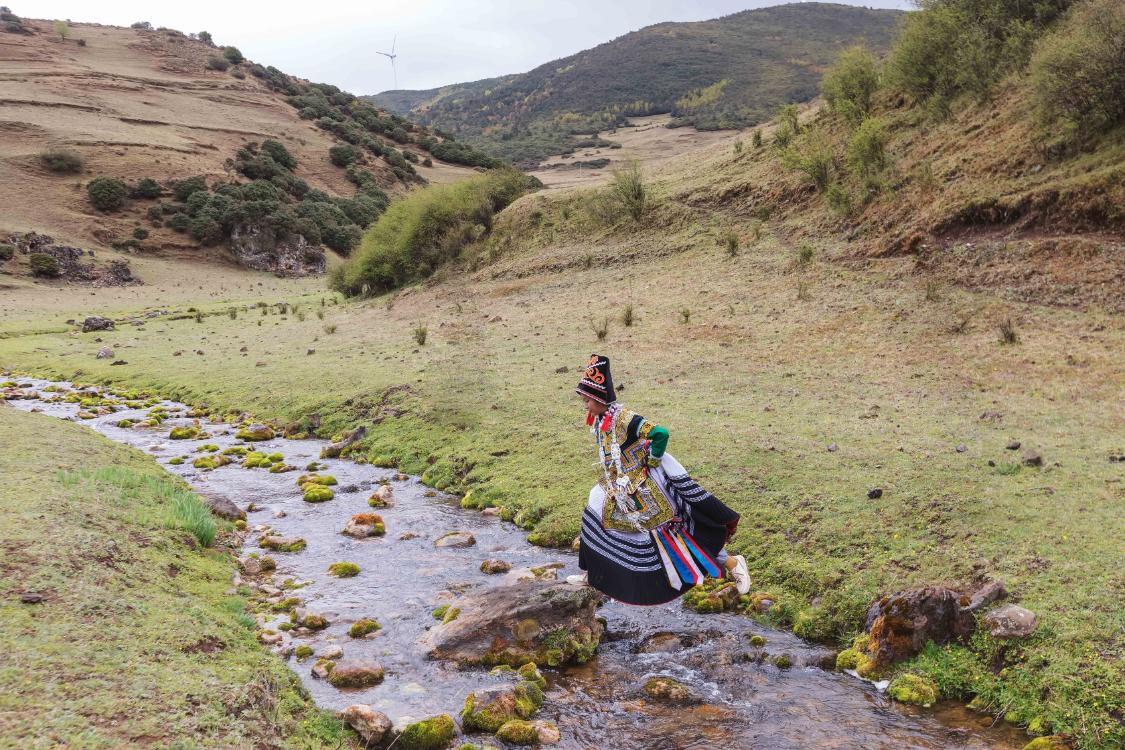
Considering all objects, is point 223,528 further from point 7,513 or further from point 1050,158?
point 1050,158

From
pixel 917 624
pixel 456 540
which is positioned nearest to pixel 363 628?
pixel 456 540

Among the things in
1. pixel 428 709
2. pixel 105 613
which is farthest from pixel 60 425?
pixel 428 709

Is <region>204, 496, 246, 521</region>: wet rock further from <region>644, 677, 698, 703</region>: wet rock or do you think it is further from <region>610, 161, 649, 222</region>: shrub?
<region>610, 161, 649, 222</region>: shrub

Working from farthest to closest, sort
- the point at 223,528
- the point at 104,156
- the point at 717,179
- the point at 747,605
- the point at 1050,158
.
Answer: the point at 104,156 < the point at 717,179 < the point at 1050,158 < the point at 223,528 < the point at 747,605

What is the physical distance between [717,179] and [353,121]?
10273 centimetres

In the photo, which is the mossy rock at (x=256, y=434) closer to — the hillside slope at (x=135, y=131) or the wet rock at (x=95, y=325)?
the wet rock at (x=95, y=325)

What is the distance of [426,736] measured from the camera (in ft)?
19.4

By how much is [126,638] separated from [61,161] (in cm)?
8628

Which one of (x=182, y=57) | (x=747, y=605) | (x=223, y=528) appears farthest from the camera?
(x=182, y=57)

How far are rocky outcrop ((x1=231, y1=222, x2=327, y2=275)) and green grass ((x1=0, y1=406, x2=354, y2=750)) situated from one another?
68.5 m

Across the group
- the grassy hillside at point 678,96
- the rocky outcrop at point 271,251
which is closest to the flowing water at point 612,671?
the rocky outcrop at point 271,251

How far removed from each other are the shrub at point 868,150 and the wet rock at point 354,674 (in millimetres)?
26603

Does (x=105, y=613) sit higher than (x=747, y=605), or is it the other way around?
(x=105, y=613)

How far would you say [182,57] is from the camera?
122375 millimetres
